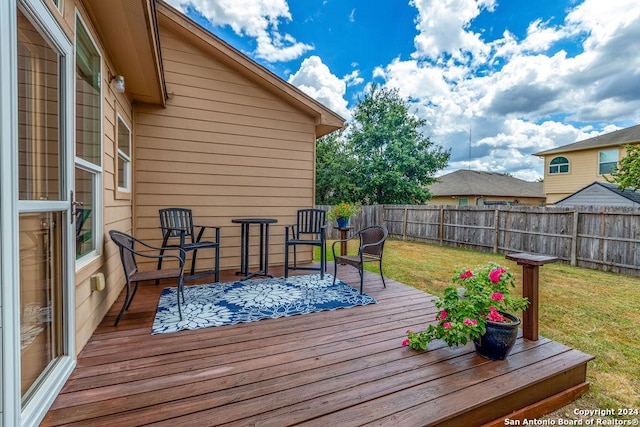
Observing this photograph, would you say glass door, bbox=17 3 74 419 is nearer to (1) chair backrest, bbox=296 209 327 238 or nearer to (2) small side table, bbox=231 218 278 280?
(2) small side table, bbox=231 218 278 280

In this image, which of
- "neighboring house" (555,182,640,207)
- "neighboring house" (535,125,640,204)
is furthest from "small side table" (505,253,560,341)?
"neighboring house" (535,125,640,204)

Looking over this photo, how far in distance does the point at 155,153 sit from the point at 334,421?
4.19 meters

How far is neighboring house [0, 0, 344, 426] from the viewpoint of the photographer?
1216mm

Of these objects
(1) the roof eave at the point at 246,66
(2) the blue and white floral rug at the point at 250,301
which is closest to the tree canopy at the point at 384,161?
(1) the roof eave at the point at 246,66

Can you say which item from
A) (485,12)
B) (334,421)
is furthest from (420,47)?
(334,421)

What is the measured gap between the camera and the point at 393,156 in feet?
44.8

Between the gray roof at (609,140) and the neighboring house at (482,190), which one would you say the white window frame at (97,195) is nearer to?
the gray roof at (609,140)

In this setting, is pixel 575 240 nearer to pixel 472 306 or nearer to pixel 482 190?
pixel 472 306

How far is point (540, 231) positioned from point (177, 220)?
789 cm

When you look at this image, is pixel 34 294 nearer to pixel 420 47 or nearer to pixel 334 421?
pixel 334 421

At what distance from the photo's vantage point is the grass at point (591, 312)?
211cm

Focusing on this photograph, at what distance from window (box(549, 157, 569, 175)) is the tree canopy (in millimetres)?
4849

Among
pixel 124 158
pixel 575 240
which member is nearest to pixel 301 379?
pixel 124 158

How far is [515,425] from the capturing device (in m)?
1.68
